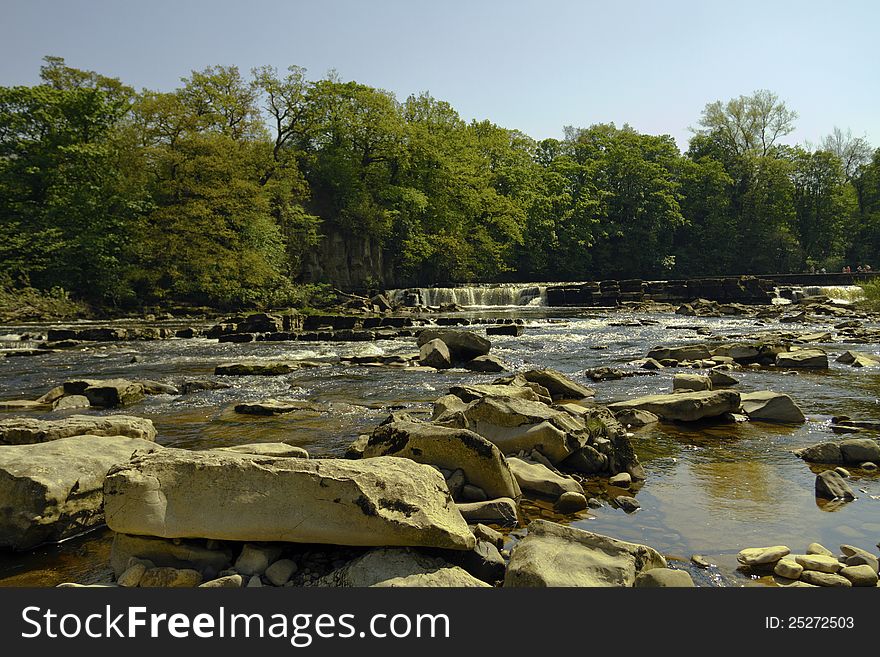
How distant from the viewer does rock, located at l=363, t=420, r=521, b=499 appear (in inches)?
200

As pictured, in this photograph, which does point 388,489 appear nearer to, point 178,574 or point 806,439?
point 178,574

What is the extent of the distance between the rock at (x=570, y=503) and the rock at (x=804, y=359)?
34.6 feet

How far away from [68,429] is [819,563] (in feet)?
21.2

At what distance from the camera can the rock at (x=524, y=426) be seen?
610 centimetres

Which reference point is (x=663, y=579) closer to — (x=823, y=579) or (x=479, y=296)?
(x=823, y=579)

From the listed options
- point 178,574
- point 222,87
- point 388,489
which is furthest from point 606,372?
point 222,87

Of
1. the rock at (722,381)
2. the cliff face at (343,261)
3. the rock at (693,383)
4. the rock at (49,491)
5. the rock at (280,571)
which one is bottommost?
the rock at (722,381)

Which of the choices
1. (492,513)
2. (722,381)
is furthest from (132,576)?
(722,381)

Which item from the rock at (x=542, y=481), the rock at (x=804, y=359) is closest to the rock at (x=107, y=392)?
the rock at (x=542, y=481)

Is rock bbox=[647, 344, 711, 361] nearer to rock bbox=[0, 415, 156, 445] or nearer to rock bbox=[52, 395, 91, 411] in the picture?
rock bbox=[0, 415, 156, 445]

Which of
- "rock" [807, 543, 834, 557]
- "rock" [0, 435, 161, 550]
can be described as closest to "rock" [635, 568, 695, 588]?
"rock" [807, 543, 834, 557]

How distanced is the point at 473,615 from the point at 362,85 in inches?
1871

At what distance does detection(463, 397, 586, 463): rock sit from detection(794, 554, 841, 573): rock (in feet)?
8.31

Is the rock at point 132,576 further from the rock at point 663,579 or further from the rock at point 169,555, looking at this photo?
the rock at point 663,579
